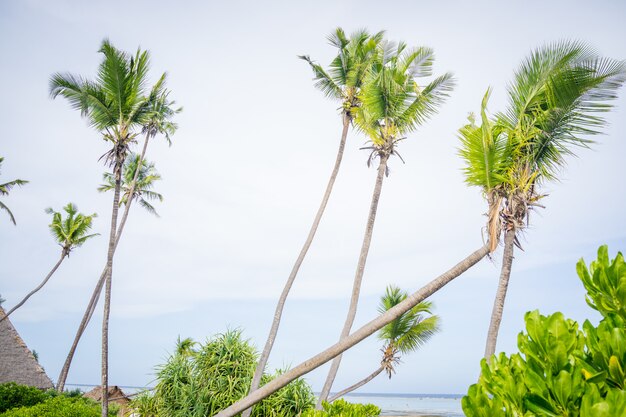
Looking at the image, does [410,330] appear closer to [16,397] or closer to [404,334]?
[404,334]

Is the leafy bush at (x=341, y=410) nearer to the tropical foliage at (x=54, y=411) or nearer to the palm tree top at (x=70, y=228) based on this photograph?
the tropical foliage at (x=54, y=411)

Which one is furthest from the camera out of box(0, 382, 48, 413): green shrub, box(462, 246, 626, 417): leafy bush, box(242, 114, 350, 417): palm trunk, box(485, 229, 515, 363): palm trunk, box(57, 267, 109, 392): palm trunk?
box(57, 267, 109, 392): palm trunk

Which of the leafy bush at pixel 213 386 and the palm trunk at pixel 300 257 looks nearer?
the leafy bush at pixel 213 386

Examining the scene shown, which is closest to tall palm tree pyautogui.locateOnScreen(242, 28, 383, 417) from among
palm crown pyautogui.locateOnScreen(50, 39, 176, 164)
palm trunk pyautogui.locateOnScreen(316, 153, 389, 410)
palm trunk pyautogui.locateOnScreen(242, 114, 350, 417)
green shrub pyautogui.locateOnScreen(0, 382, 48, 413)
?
palm trunk pyautogui.locateOnScreen(242, 114, 350, 417)

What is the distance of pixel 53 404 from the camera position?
12.0 metres

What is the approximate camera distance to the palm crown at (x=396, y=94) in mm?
9859

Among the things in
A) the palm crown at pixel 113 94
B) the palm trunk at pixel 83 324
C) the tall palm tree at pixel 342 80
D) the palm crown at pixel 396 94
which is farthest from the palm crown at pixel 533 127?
the palm trunk at pixel 83 324

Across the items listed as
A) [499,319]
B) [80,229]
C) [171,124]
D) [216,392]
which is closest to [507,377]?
[499,319]

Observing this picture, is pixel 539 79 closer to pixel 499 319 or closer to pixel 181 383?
pixel 499 319

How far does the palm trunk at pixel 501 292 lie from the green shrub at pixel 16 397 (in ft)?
44.2

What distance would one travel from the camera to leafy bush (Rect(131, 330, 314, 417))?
31.2 ft

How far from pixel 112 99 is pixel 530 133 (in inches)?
390

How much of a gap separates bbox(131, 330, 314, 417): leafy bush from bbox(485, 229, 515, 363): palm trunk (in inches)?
166

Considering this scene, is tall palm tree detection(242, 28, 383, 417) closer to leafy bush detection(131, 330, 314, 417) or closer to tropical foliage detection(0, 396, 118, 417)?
leafy bush detection(131, 330, 314, 417)
